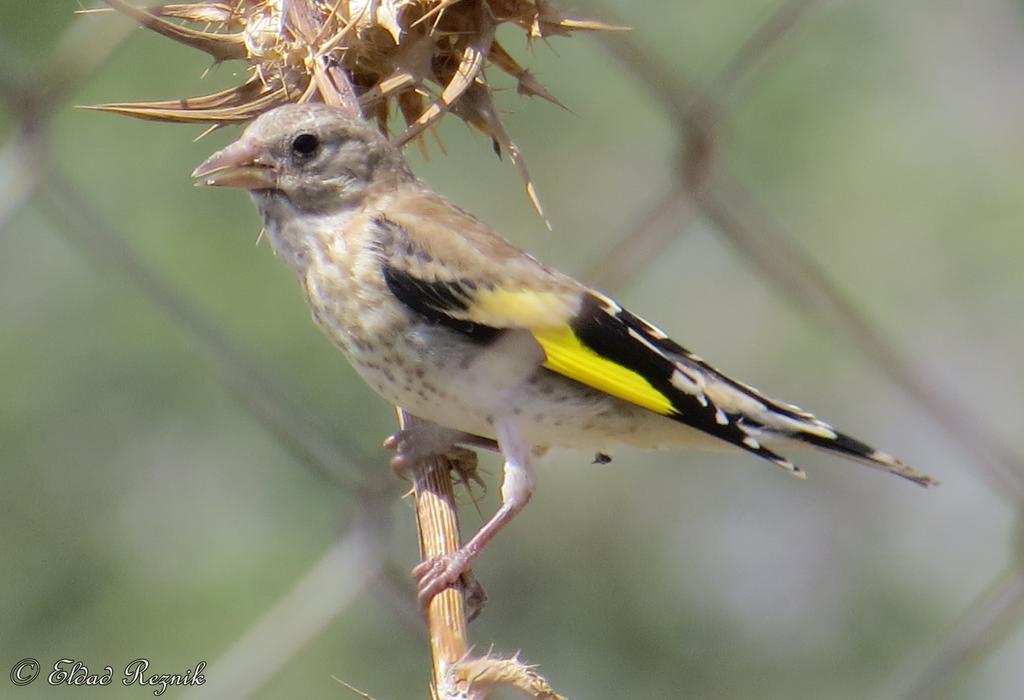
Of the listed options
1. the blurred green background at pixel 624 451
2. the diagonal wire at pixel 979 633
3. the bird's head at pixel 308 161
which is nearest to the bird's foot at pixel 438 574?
the bird's head at pixel 308 161

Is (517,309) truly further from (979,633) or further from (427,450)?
(979,633)

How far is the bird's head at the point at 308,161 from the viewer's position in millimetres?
1274

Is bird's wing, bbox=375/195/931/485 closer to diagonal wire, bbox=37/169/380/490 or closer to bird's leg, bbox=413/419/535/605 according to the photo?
bird's leg, bbox=413/419/535/605

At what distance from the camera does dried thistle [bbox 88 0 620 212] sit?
3.67 feet

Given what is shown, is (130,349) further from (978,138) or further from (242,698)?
(978,138)

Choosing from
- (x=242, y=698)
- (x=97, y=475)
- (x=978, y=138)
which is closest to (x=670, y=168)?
(x=242, y=698)

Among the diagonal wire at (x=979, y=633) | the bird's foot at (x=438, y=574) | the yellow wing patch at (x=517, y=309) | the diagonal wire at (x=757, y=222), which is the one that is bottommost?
the bird's foot at (x=438, y=574)

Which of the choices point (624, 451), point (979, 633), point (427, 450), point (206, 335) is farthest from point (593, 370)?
point (624, 451)

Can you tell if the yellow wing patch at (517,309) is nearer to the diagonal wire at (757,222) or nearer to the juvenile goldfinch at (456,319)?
the juvenile goldfinch at (456,319)

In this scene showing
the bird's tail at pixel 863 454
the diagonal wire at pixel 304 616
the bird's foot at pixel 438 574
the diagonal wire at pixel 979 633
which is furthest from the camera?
the diagonal wire at pixel 979 633

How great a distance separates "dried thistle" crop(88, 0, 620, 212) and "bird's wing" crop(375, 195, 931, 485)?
0.23 metres

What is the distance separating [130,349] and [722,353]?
3.87ft

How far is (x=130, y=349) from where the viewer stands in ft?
8.05

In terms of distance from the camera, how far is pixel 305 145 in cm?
133
